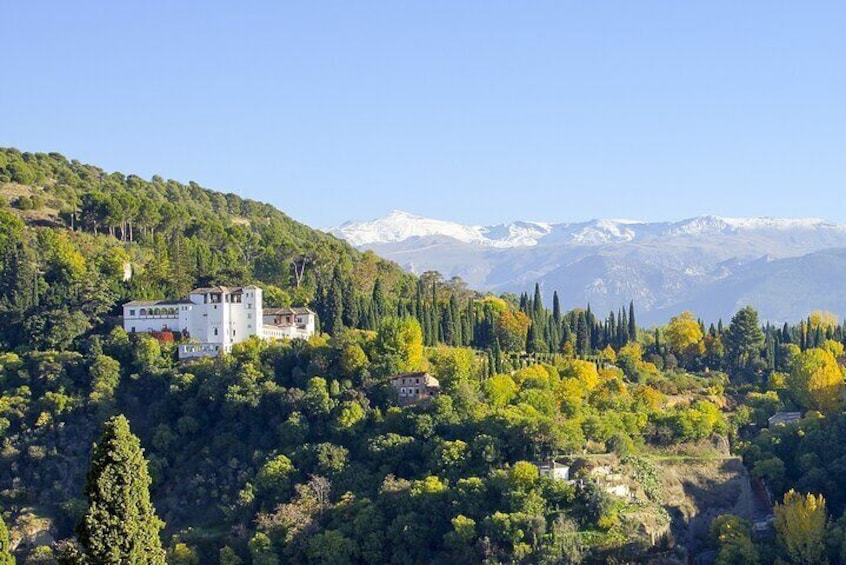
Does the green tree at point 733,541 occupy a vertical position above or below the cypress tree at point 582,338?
below

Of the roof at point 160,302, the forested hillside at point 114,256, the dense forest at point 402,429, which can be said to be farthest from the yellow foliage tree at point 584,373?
the roof at point 160,302

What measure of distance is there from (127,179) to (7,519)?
217 feet

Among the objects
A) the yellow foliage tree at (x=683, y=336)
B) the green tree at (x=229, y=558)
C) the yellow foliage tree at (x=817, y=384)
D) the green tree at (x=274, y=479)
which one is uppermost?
the yellow foliage tree at (x=683, y=336)

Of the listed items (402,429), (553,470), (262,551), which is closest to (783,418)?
(553,470)

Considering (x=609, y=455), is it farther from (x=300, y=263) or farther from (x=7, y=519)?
(x=300, y=263)

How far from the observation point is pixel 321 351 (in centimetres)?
6944

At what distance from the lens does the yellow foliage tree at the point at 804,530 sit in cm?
5641

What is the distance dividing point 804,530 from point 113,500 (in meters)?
36.9

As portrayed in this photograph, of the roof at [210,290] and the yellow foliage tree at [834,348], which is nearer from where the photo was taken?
the roof at [210,290]

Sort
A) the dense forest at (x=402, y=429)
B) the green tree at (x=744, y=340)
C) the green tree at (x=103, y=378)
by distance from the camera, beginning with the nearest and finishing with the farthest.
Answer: the dense forest at (x=402, y=429), the green tree at (x=103, y=378), the green tree at (x=744, y=340)

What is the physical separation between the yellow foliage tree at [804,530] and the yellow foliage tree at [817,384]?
14708 millimetres

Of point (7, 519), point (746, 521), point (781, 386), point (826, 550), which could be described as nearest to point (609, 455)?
point (746, 521)

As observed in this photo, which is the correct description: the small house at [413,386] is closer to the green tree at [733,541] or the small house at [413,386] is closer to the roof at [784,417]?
the green tree at [733,541]

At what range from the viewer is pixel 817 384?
73312mm
